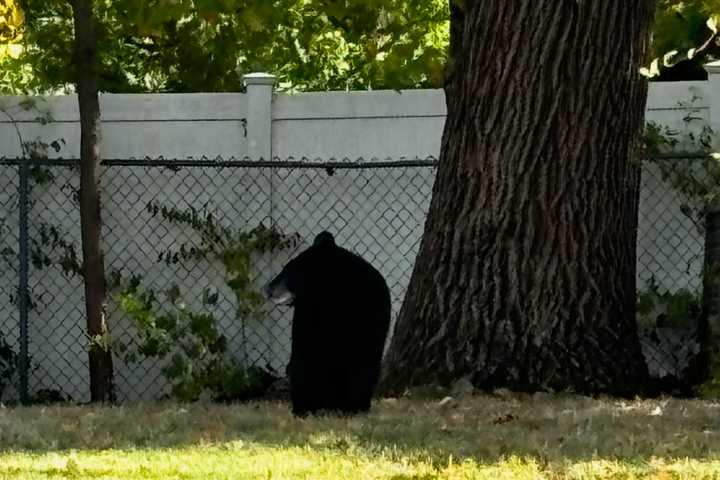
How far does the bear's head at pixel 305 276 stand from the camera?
6820 millimetres

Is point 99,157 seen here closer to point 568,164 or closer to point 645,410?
point 568,164

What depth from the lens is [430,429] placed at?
20.7ft

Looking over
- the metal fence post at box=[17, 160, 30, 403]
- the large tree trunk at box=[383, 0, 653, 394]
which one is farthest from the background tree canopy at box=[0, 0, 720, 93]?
the metal fence post at box=[17, 160, 30, 403]

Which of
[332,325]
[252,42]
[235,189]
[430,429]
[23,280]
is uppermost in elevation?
[252,42]

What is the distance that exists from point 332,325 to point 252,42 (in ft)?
17.3

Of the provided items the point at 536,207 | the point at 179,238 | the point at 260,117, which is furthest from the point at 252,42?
the point at 536,207

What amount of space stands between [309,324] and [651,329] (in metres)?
3.17

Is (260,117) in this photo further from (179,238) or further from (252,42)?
(252,42)

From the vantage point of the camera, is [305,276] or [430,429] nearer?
[430,429]

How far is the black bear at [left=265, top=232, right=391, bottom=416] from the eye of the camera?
6.82 meters

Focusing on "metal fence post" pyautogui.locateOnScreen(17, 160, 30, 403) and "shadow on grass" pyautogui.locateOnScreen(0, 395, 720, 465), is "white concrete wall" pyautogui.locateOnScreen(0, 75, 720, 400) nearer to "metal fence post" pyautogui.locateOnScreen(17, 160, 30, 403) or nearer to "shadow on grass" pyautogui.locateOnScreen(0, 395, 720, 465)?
"metal fence post" pyautogui.locateOnScreen(17, 160, 30, 403)

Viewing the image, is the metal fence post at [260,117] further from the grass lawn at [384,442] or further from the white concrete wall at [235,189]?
the grass lawn at [384,442]

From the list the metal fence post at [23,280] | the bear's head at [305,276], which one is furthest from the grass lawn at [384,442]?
the metal fence post at [23,280]

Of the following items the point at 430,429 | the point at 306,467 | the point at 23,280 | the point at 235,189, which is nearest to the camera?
the point at 306,467
